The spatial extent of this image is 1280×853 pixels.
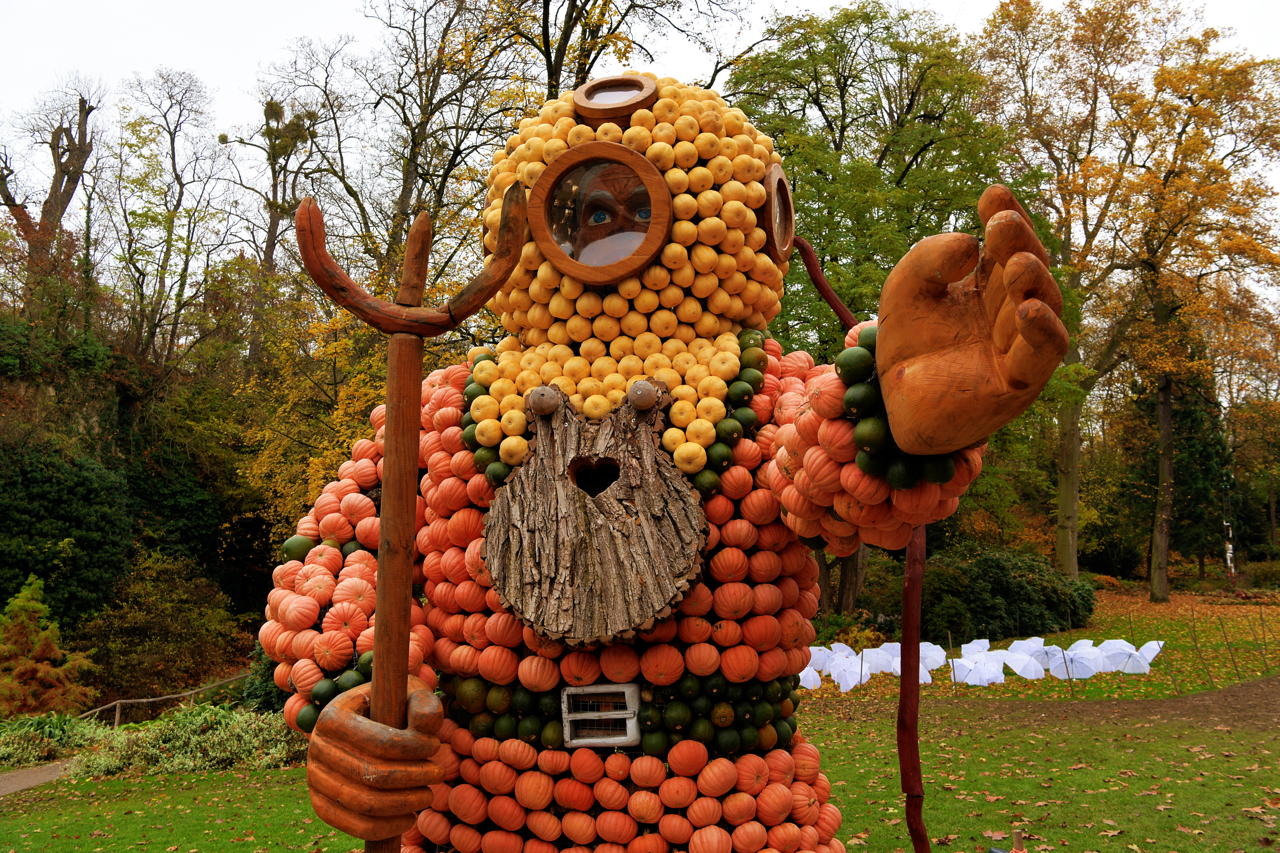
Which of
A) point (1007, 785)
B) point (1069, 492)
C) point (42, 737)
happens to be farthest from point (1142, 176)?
point (42, 737)

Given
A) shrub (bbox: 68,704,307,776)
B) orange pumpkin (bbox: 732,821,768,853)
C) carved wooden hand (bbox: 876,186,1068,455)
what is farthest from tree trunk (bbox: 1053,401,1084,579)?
carved wooden hand (bbox: 876,186,1068,455)

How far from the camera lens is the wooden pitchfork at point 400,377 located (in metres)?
2.53

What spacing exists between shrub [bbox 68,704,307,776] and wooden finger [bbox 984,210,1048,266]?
9752 millimetres

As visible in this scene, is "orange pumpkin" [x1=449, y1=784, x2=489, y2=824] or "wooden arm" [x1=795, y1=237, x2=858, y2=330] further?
"wooden arm" [x1=795, y1=237, x2=858, y2=330]

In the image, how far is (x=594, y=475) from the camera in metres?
3.29

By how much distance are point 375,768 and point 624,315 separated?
68.1 inches

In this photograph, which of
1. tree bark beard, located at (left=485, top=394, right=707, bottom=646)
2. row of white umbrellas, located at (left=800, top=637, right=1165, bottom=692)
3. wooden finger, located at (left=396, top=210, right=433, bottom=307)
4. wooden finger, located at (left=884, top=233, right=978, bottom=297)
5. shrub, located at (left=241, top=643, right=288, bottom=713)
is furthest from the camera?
row of white umbrellas, located at (left=800, top=637, right=1165, bottom=692)

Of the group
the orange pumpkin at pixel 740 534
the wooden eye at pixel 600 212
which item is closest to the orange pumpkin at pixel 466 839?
the orange pumpkin at pixel 740 534

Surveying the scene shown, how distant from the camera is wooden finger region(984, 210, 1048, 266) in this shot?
1938 mm

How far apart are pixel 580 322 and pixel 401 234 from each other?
1179cm

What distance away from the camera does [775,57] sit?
1518 centimetres

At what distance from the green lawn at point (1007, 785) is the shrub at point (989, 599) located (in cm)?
215

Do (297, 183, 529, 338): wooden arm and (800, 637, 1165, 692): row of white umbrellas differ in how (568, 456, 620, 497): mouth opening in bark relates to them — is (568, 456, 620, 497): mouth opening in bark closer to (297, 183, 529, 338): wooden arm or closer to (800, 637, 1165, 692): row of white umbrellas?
(297, 183, 529, 338): wooden arm

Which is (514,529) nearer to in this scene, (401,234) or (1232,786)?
(1232,786)
